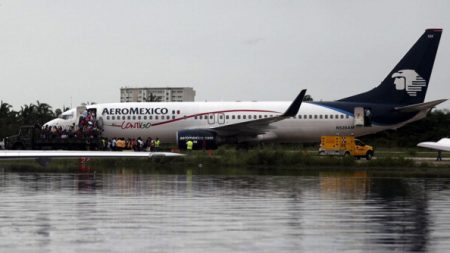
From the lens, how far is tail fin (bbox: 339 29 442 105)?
171 feet

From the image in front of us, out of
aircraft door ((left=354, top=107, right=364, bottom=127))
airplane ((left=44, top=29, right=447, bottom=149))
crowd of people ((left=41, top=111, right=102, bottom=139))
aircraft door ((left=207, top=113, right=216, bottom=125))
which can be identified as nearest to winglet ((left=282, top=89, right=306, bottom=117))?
airplane ((left=44, top=29, right=447, bottom=149))

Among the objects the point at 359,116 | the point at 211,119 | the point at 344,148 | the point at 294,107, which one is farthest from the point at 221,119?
the point at 344,148

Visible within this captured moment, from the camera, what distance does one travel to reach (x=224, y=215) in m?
17.1

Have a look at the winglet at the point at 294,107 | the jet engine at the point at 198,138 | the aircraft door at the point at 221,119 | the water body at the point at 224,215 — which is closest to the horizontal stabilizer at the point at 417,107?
the winglet at the point at 294,107

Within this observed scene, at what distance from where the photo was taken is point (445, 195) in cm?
2234

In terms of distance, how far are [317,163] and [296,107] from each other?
36.3 feet

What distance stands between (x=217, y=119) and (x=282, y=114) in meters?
4.18

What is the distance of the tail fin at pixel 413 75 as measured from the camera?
5212 cm

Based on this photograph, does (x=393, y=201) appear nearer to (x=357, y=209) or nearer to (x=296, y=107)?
(x=357, y=209)

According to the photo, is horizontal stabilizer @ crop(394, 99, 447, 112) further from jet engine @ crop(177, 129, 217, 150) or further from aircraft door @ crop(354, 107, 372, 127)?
jet engine @ crop(177, 129, 217, 150)

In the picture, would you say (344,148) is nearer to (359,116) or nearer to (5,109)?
(359,116)

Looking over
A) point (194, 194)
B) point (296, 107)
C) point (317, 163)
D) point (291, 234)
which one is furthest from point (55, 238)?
point (296, 107)

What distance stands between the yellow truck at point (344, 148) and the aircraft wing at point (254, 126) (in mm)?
2612

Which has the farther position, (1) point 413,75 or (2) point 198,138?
(1) point 413,75
